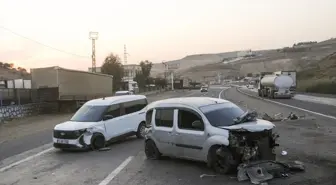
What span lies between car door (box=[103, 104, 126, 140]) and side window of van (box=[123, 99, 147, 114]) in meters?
0.48

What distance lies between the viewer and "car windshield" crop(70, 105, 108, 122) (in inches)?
617

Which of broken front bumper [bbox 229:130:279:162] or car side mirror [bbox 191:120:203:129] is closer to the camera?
broken front bumper [bbox 229:130:279:162]

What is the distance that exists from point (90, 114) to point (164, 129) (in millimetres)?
5215

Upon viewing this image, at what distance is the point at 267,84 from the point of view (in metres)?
56.5

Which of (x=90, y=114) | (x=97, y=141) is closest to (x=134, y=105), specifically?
(x=90, y=114)

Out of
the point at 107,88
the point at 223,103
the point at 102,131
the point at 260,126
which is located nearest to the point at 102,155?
the point at 102,131

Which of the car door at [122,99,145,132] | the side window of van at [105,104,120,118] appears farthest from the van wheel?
the car door at [122,99,145,132]

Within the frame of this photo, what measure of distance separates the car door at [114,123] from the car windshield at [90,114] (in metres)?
0.24

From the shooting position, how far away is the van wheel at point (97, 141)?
14926 millimetres

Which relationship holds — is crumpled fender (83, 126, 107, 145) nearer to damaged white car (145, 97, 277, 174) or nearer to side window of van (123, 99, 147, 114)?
side window of van (123, 99, 147, 114)

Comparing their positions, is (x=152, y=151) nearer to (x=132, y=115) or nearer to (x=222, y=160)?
(x=222, y=160)

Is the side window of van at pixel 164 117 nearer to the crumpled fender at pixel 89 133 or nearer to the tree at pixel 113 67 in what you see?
the crumpled fender at pixel 89 133

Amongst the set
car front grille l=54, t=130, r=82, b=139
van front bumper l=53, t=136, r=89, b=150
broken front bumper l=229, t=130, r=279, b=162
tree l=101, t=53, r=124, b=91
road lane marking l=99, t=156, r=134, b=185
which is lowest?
road lane marking l=99, t=156, r=134, b=185

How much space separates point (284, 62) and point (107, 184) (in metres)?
179
